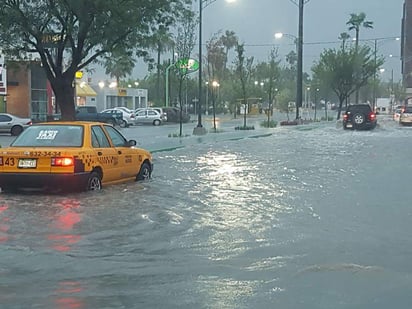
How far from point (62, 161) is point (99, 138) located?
146 cm

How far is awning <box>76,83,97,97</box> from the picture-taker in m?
75.8

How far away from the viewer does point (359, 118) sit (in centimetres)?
4491

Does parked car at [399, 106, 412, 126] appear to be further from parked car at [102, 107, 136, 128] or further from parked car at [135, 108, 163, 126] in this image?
parked car at [102, 107, 136, 128]

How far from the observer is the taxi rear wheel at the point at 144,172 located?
1544cm

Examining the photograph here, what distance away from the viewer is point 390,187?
14617mm

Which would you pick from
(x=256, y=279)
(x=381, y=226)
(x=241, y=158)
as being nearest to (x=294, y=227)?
(x=381, y=226)

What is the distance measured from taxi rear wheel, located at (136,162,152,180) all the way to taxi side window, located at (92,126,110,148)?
1.83 metres

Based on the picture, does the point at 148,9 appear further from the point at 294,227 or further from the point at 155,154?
the point at 294,227

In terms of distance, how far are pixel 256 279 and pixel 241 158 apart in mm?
15679

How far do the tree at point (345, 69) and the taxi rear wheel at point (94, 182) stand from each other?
51376mm

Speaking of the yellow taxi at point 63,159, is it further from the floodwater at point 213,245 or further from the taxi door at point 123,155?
the floodwater at point 213,245

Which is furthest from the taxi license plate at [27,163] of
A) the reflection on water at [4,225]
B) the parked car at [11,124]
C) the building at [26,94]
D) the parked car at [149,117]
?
the parked car at [149,117]

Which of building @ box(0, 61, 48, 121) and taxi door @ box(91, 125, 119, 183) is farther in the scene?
building @ box(0, 61, 48, 121)

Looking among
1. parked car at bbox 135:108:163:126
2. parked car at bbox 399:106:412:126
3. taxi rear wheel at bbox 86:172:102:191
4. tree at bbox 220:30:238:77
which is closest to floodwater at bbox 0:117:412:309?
taxi rear wheel at bbox 86:172:102:191
